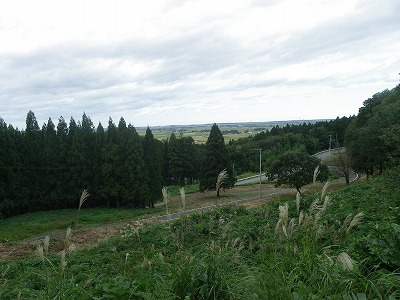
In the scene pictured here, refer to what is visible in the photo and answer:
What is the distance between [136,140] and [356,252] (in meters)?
36.3

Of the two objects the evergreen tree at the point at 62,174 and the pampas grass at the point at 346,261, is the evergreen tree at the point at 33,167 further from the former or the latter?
the pampas grass at the point at 346,261

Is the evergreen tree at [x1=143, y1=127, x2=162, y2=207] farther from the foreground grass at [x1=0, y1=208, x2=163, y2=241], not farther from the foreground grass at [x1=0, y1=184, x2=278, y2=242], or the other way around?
the foreground grass at [x1=0, y1=208, x2=163, y2=241]

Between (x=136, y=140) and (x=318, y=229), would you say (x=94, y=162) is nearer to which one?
(x=136, y=140)

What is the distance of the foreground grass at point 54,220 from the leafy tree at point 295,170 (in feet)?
37.7

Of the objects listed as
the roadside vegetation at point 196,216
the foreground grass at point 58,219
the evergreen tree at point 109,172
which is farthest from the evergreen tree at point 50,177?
the evergreen tree at point 109,172

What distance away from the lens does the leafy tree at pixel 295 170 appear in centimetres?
3066

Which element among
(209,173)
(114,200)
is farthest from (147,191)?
(209,173)

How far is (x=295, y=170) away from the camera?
30.8 m

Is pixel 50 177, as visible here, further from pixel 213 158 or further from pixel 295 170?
pixel 295 170

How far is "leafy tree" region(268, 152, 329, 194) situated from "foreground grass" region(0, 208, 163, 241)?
1148cm

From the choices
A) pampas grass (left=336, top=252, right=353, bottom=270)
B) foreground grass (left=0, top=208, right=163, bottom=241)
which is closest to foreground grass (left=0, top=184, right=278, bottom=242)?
foreground grass (left=0, top=208, right=163, bottom=241)

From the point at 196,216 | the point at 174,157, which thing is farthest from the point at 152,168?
the point at 196,216

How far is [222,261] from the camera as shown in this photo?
3012mm

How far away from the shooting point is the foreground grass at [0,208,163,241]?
27.2 metres
